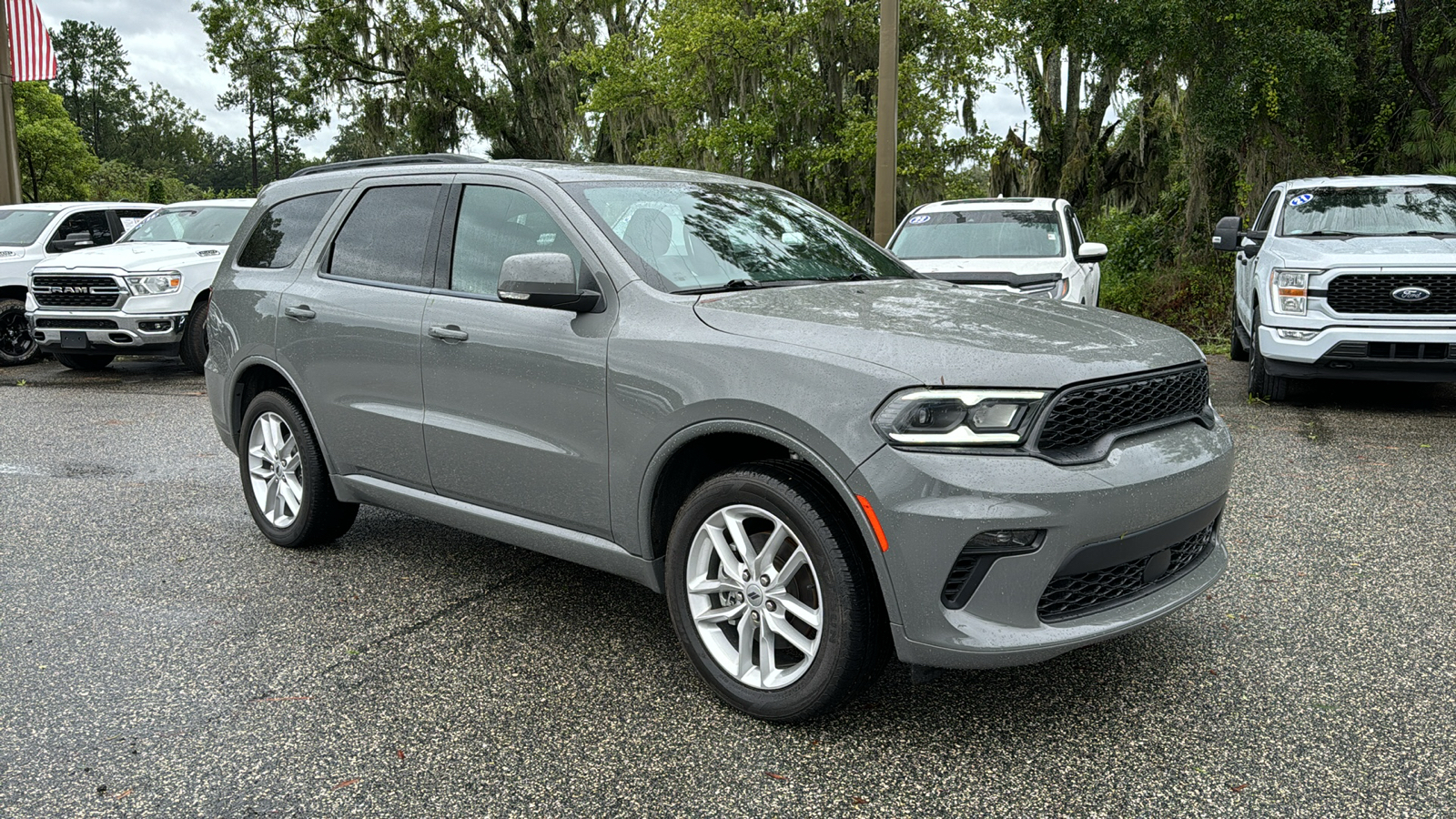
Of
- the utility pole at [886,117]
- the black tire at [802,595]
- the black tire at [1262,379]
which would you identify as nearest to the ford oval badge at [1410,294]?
the black tire at [1262,379]

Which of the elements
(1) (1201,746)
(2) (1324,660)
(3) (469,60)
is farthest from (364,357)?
(3) (469,60)

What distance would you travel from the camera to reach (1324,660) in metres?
3.84

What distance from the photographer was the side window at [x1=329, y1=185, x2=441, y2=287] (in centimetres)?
460

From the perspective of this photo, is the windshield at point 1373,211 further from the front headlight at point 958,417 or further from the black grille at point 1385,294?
the front headlight at point 958,417

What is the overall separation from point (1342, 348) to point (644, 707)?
22.3ft

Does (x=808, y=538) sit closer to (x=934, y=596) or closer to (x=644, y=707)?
(x=934, y=596)

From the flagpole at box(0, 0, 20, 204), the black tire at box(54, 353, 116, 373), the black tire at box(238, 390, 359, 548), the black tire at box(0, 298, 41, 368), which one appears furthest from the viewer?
the flagpole at box(0, 0, 20, 204)

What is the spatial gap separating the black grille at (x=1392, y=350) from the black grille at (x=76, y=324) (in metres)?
11.2

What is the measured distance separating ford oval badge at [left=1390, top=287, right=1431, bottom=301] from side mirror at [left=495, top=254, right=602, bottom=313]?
22.3 feet

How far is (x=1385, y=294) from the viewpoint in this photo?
322 inches

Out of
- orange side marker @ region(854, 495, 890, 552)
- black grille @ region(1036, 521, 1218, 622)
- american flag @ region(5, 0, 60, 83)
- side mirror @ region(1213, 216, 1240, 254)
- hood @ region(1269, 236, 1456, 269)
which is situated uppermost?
american flag @ region(5, 0, 60, 83)

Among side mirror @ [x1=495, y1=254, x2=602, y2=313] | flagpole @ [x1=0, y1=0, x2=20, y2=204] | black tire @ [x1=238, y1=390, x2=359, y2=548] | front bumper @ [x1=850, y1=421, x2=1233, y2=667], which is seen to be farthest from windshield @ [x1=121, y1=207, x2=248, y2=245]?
front bumper @ [x1=850, y1=421, x2=1233, y2=667]

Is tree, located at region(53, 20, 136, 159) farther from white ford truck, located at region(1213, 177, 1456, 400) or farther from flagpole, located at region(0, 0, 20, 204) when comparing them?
white ford truck, located at region(1213, 177, 1456, 400)

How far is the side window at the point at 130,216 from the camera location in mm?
14242
